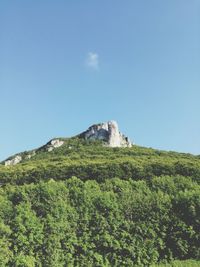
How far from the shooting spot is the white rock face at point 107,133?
3656 inches

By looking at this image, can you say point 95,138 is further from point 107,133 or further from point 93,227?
point 93,227

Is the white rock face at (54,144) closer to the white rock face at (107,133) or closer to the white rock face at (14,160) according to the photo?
the white rock face at (107,133)

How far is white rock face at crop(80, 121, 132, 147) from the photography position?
9288 centimetres

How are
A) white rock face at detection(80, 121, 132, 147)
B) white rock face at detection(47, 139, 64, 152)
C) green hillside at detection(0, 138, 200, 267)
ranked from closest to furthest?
green hillside at detection(0, 138, 200, 267) → white rock face at detection(47, 139, 64, 152) → white rock face at detection(80, 121, 132, 147)

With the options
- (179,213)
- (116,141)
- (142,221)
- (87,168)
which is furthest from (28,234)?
(116,141)

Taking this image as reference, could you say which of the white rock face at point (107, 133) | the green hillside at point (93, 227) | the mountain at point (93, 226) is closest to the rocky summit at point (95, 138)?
the white rock face at point (107, 133)

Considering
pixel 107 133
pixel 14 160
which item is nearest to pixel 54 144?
pixel 14 160

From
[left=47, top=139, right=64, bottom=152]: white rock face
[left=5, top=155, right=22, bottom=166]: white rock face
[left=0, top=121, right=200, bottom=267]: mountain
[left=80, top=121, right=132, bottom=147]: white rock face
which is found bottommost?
[left=0, top=121, right=200, bottom=267]: mountain

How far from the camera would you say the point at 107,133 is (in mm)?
93688

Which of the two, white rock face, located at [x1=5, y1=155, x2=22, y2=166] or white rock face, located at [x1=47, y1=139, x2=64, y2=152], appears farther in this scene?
white rock face, located at [x1=47, y1=139, x2=64, y2=152]

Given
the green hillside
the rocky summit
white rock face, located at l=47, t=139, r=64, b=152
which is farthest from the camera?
white rock face, located at l=47, t=139, r=64, b=152

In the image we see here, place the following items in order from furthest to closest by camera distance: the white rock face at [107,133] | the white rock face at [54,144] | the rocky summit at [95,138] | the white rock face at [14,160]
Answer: the white rock face at [107,133] < the white rock face at [54,144] < the rocky summit at [95,138] < the white rock face at [14,160]

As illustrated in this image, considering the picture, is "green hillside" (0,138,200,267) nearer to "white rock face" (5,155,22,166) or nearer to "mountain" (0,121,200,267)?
"mountain" (0,121,200,267)

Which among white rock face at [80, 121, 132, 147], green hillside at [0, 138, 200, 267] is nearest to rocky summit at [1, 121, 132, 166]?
white rock face at [80, 121, 132, 147]
